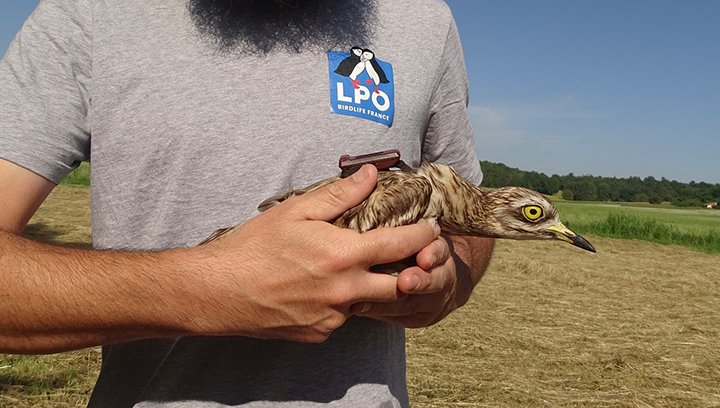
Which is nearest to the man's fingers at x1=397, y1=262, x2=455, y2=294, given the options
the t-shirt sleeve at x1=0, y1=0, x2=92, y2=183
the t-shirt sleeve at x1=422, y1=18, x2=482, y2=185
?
the t-shirt sleeve at x1=422, y1=18, x2=482, y2=185

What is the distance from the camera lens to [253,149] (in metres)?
2.51

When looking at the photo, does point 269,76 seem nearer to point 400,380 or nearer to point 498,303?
point 400,380

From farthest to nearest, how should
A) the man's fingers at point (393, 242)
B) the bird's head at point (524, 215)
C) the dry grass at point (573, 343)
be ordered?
the dry grass at point (573, 343) < the bird's head at point (524, 215) < the man's fingers at point (393, 242)

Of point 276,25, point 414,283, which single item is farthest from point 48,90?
point 414,283

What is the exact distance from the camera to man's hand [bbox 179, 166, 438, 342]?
196 cm

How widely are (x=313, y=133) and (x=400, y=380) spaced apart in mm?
1387

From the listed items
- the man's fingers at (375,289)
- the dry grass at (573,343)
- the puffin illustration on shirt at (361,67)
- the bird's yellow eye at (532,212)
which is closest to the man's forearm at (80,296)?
the man's fingers at (375,289)

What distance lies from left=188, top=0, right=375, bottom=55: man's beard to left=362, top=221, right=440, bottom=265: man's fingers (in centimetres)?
106

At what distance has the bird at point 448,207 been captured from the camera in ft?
8.59

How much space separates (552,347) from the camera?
12500 millimetres

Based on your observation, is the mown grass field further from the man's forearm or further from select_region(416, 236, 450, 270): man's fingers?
select_region(416, 236, 450, 270): man's fingers

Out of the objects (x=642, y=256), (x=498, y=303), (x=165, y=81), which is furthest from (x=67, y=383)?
(x=642, y=256)

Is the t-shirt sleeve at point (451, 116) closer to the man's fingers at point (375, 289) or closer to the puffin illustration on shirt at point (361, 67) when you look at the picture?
the puffin illustration on shirt at point (361, 67)

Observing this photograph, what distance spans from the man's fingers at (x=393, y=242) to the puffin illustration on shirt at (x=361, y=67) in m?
0.82
